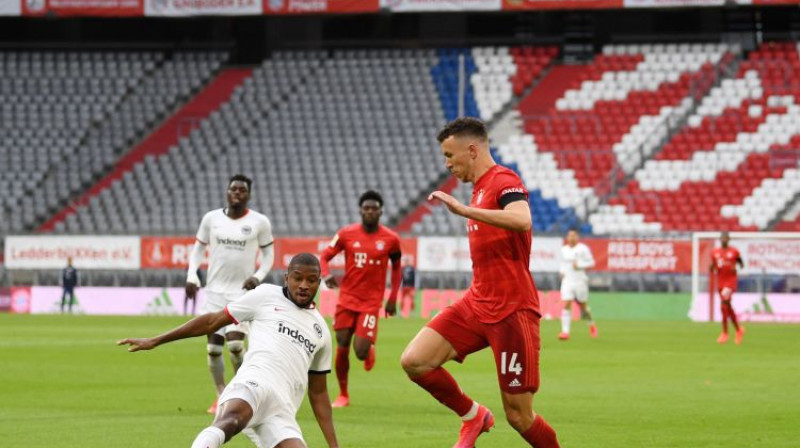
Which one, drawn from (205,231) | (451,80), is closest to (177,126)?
(451,80)

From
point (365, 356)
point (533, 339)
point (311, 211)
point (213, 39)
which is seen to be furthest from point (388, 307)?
point (213, 39)

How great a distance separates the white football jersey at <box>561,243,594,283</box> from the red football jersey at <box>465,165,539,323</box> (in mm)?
21279

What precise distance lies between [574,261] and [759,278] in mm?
11513

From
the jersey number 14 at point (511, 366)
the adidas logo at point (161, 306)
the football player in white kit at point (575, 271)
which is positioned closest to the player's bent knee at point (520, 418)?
the jersey number 14 at point (511, 366)

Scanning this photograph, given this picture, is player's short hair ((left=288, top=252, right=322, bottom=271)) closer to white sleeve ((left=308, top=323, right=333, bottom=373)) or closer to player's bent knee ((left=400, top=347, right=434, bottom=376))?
white sleeve ((left=308, top=323, right=333, bottom=373))

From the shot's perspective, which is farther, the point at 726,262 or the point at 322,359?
the point at 726,262

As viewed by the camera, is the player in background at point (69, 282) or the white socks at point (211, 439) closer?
the white socks at point (211, 439)

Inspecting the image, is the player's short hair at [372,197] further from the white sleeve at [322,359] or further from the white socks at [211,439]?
the white socks at [211,439]

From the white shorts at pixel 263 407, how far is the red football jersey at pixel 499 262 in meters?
1.86

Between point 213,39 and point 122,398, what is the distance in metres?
42.1

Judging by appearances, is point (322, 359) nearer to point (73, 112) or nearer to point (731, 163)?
point (731, 163)

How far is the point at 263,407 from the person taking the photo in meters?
8.70

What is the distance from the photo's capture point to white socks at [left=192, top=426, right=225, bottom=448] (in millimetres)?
8016

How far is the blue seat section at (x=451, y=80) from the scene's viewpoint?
51312 millimetres
